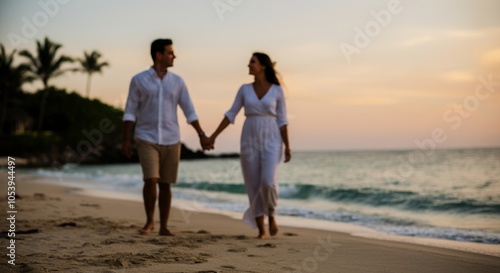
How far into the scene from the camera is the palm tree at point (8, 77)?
1713 inches

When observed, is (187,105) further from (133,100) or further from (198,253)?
(198,253)

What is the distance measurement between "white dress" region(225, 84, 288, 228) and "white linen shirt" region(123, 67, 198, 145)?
838 mm

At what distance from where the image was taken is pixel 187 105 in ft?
20.3

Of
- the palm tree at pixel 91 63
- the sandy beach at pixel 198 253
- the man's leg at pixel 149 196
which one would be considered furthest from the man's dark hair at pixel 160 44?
the palm tree at pixel 91 63

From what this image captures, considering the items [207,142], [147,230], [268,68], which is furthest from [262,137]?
[147,230]

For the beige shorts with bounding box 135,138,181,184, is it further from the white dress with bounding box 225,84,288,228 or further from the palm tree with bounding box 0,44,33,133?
the palm tree with bounding box 0,44,33,133

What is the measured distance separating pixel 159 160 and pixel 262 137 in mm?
1177

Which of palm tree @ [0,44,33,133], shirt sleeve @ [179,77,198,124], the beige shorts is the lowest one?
the beige shorts

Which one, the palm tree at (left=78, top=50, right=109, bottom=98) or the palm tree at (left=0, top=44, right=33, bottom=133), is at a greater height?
the palm tree at (left=78, top=50, right=109, bottom=98)

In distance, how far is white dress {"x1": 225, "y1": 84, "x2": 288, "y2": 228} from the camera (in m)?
6.22

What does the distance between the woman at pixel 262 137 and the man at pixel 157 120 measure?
0.55m

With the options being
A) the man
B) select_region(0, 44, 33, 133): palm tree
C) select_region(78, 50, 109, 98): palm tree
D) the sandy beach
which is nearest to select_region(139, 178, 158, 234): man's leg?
the man

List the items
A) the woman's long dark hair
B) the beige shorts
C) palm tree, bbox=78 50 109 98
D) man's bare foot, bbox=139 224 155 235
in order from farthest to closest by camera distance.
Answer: palm tree, bbox=78 50 109 98 < the woman's long dark hair < man's bare foot, bbox=139 224 155 235 < the beige shorts

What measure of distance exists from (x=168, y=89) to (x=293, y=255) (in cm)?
234
